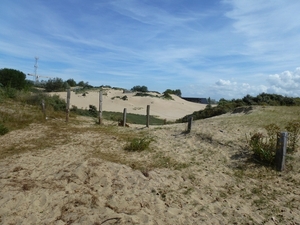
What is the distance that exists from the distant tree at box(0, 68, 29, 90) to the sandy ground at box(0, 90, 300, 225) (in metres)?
20.1

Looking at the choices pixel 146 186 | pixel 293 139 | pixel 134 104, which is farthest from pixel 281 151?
pixel 134 104

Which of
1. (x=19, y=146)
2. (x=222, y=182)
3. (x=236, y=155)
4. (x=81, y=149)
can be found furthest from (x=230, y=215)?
(x=19, y=146)

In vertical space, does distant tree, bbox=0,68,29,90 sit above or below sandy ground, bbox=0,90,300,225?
above

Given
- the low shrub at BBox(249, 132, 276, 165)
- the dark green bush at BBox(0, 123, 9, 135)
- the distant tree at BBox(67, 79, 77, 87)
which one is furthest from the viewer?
the distant tree at BBox(67, 79, 77, 87)

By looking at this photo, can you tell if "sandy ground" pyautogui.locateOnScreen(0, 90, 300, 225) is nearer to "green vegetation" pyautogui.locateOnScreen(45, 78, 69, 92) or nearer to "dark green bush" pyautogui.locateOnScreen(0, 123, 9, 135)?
"dark green bush" pyautogui.locateOnScreen(0, 123, 9, 135)

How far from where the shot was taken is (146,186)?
5.32 metres

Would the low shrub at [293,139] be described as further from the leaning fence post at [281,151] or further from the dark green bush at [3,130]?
the dark green bush at [3,130]

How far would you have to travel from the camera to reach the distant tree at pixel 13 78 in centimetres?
2628

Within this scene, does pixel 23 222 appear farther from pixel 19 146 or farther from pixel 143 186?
pixel 19 146

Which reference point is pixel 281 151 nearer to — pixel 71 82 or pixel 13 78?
pixel 13 78

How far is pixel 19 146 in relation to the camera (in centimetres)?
836

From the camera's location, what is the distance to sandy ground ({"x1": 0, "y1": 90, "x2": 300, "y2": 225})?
4336mm

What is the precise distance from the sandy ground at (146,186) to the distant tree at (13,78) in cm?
2008

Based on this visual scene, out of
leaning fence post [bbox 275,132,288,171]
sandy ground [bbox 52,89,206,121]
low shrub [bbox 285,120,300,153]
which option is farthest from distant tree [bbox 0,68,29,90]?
leaning fence post [bbox 275,132,288,171]
